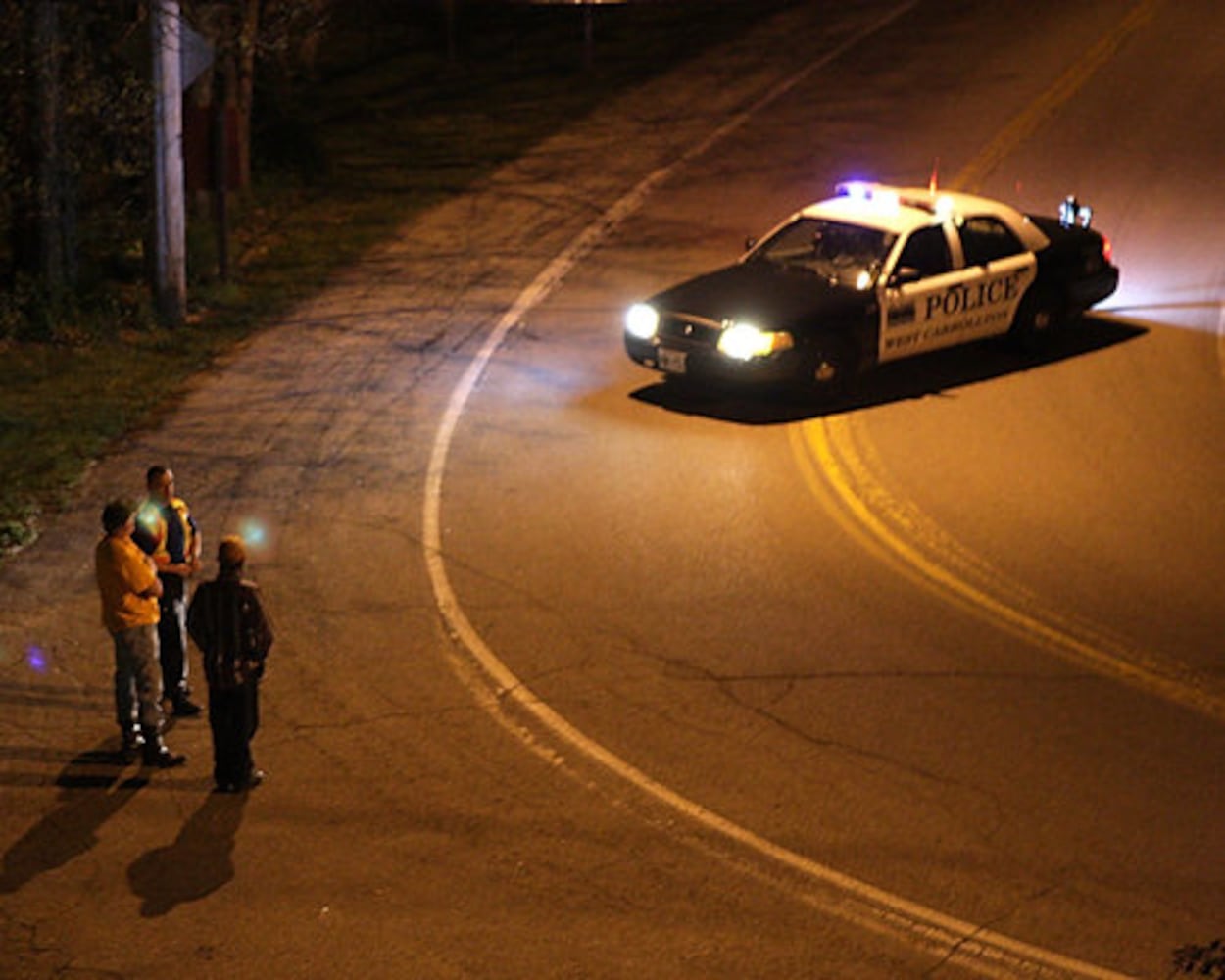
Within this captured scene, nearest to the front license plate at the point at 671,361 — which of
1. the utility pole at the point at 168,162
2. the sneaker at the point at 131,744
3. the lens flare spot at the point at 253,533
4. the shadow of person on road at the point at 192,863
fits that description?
the lens flare spot at the point at 253,533

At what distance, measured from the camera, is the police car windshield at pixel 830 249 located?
55.3 ft

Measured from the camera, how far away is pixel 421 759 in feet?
33.0

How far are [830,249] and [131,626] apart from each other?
29.2 feet

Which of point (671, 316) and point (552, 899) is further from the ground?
point (671, 316)

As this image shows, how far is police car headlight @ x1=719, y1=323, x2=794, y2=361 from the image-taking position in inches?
632

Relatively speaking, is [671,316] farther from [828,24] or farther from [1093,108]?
[828,24]

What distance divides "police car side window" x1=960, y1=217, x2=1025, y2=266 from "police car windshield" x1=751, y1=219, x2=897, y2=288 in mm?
874

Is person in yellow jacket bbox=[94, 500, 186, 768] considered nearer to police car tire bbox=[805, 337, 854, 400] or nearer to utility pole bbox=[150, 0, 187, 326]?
police car tire bbox=[805, 337, 854, 400]

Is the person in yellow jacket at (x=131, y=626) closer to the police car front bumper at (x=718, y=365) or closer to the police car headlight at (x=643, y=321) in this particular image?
the police car front bumper at (x=718, y=365)

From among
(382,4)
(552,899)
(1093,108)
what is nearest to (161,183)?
(552,899)

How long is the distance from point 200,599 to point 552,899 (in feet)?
7.68

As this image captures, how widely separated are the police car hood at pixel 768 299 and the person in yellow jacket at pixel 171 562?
669 centimetres

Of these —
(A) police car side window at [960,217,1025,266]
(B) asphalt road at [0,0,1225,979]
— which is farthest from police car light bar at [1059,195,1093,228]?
(A) police car side window at [960,217,1025,266]

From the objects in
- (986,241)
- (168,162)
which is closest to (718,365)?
(986,241)
